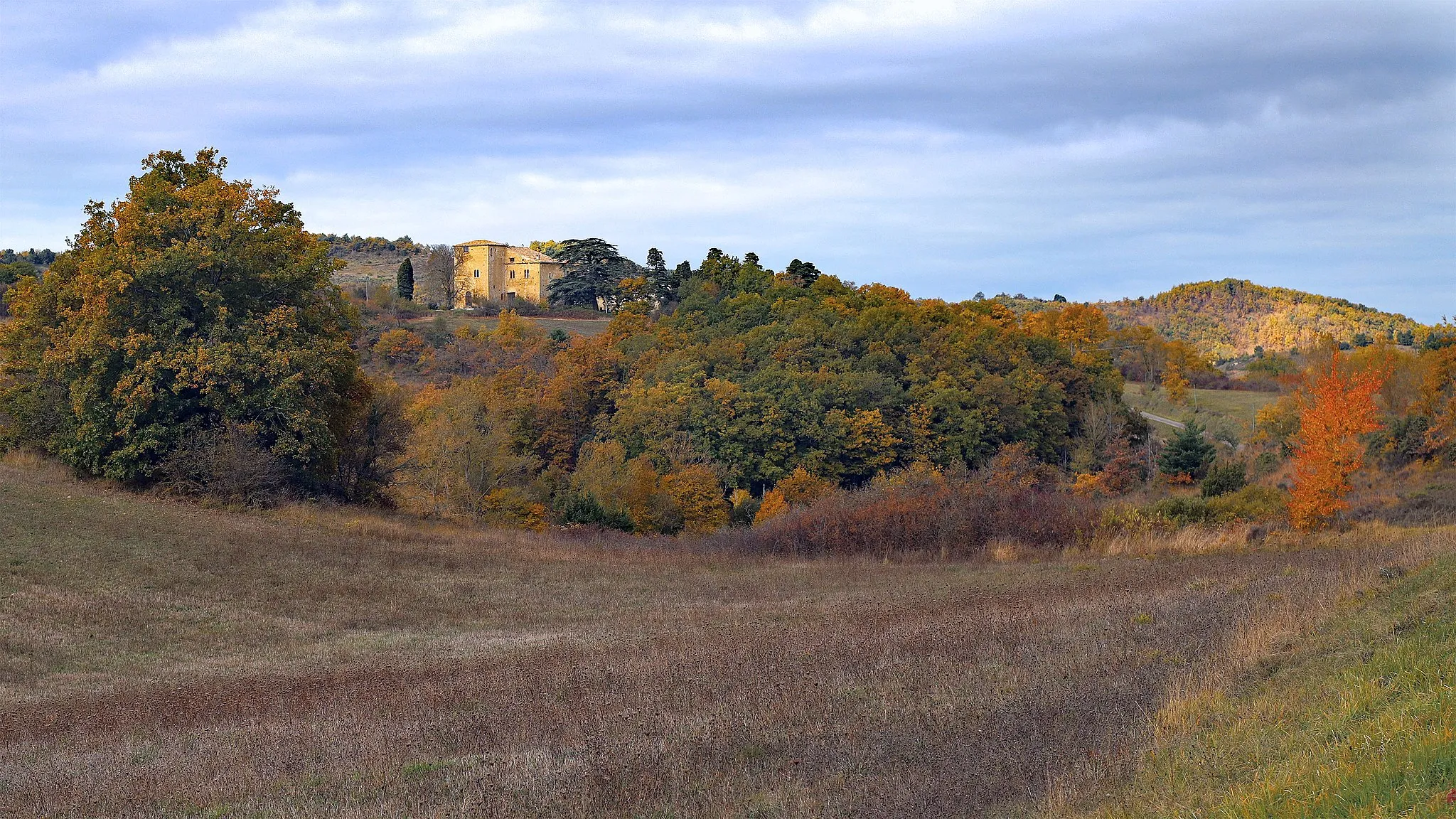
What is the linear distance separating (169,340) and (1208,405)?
355ft

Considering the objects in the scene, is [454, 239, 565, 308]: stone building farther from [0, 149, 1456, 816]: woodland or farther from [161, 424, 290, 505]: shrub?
[161, 424, 290, 505]: shrub

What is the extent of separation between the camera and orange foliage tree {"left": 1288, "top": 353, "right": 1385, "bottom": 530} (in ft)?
98.8

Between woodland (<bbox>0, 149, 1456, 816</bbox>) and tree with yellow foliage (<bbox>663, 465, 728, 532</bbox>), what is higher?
woodland (<bbox>0, 149, 1456, 816</bbox>)

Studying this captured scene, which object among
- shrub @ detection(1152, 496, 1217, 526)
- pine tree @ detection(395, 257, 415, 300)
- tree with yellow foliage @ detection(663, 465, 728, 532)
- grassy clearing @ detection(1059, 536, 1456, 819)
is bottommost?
tree with yellow foliage @ detection(663, 465, 728, 532)

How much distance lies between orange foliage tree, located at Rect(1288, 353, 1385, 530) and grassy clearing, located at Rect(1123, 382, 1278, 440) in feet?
230

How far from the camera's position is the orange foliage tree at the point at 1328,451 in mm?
30125

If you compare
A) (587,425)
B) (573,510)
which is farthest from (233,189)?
(587,425)

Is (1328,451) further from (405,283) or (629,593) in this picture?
(405,283)

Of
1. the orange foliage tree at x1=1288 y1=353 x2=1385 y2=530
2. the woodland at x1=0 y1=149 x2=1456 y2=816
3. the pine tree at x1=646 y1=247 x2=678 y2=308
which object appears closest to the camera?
the woodland at x1=0 y1=149 x2=1456 y2=816

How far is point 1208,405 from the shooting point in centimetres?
11694

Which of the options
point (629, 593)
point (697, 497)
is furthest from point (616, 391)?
point (629, 593)

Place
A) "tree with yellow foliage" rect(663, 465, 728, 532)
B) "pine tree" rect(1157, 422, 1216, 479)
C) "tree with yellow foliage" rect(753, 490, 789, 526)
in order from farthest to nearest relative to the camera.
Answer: "tree with yellow foliage" rect(663, 465, 728, 532) → "tree with yellow foliage" rect(753, 490, 789, 526) → "pine tree" rect(1157, 422, 1216, 479)

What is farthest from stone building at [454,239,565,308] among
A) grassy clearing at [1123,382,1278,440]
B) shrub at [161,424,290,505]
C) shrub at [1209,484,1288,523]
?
shrub at [1209,484,1288,523]

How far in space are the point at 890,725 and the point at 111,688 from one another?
11.7 meters
